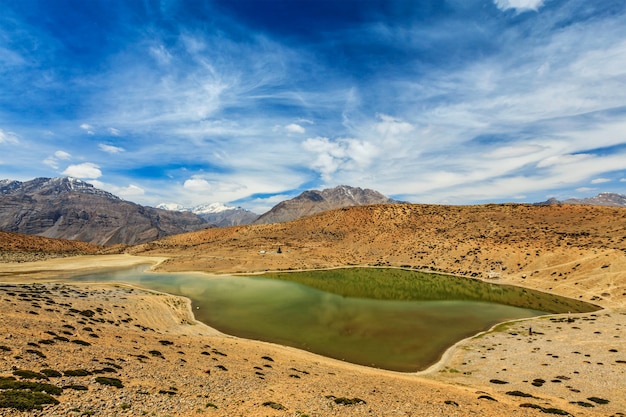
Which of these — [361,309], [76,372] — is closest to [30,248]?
[361,309]

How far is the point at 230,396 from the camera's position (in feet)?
64.2

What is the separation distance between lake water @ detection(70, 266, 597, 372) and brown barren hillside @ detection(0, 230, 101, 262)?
193 ft

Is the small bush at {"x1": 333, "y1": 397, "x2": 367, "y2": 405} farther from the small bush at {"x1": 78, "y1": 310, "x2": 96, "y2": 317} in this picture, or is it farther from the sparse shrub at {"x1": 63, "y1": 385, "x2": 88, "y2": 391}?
the small bush at {"x1": 78, "y1": 310, "x2": 96, "y2": 317}

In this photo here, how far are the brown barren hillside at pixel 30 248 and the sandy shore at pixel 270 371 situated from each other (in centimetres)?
10370

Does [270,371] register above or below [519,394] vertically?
below

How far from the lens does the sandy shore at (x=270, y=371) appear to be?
18.2 m

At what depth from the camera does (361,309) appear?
177ft

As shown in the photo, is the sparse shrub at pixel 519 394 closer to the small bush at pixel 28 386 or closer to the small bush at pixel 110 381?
the small bush at pixel 110 381

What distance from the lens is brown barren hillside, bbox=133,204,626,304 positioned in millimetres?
76562

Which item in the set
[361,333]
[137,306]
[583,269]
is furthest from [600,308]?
[137,306]

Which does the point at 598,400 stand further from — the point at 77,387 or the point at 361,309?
the point at 77,387

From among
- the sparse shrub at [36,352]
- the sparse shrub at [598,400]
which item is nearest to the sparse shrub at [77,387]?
the sparse shrub at [36,352]

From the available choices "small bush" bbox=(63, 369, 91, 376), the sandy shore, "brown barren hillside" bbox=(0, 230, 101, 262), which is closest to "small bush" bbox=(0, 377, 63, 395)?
the sandy shore

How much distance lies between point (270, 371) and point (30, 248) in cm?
16822
